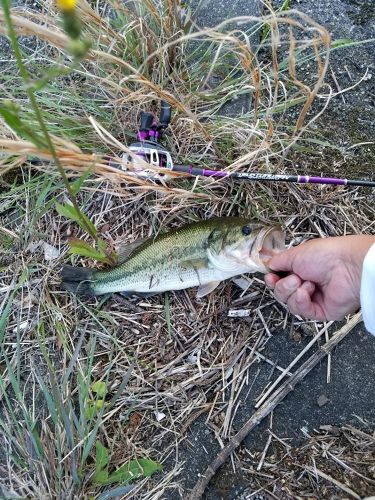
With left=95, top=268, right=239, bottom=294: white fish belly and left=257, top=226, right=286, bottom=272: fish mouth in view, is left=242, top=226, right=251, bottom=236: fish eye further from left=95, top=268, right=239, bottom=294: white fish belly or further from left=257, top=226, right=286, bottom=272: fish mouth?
left=95, top=268, right=239, bottom=294: white fish belly

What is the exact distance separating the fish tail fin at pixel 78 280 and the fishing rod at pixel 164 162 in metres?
0.74

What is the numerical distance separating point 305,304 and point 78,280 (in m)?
1.49

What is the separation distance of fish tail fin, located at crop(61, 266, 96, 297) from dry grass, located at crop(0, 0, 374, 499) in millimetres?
141

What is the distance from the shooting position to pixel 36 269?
11.0 ft

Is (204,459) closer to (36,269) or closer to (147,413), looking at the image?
(147,413)

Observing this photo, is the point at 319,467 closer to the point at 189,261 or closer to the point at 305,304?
the point at 305,304

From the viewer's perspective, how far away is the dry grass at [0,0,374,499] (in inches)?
121

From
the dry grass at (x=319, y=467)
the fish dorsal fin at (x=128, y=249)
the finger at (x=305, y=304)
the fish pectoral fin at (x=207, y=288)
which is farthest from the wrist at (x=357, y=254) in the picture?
the fish dorsal fin at (x=128, y=249)

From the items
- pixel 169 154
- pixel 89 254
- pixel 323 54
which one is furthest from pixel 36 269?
pixel 323 54

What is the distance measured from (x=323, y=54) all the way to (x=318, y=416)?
8.44 ft

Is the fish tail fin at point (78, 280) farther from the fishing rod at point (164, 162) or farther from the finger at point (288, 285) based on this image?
the finger at point (288, 285)

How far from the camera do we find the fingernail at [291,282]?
8.59 ft

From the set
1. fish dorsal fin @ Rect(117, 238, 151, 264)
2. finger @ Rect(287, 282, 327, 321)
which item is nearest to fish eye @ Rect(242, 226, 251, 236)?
finger @ Rect(287, 282, 327, 321)

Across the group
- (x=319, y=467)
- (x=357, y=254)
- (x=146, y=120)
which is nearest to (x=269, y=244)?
(x=357, y=254)
